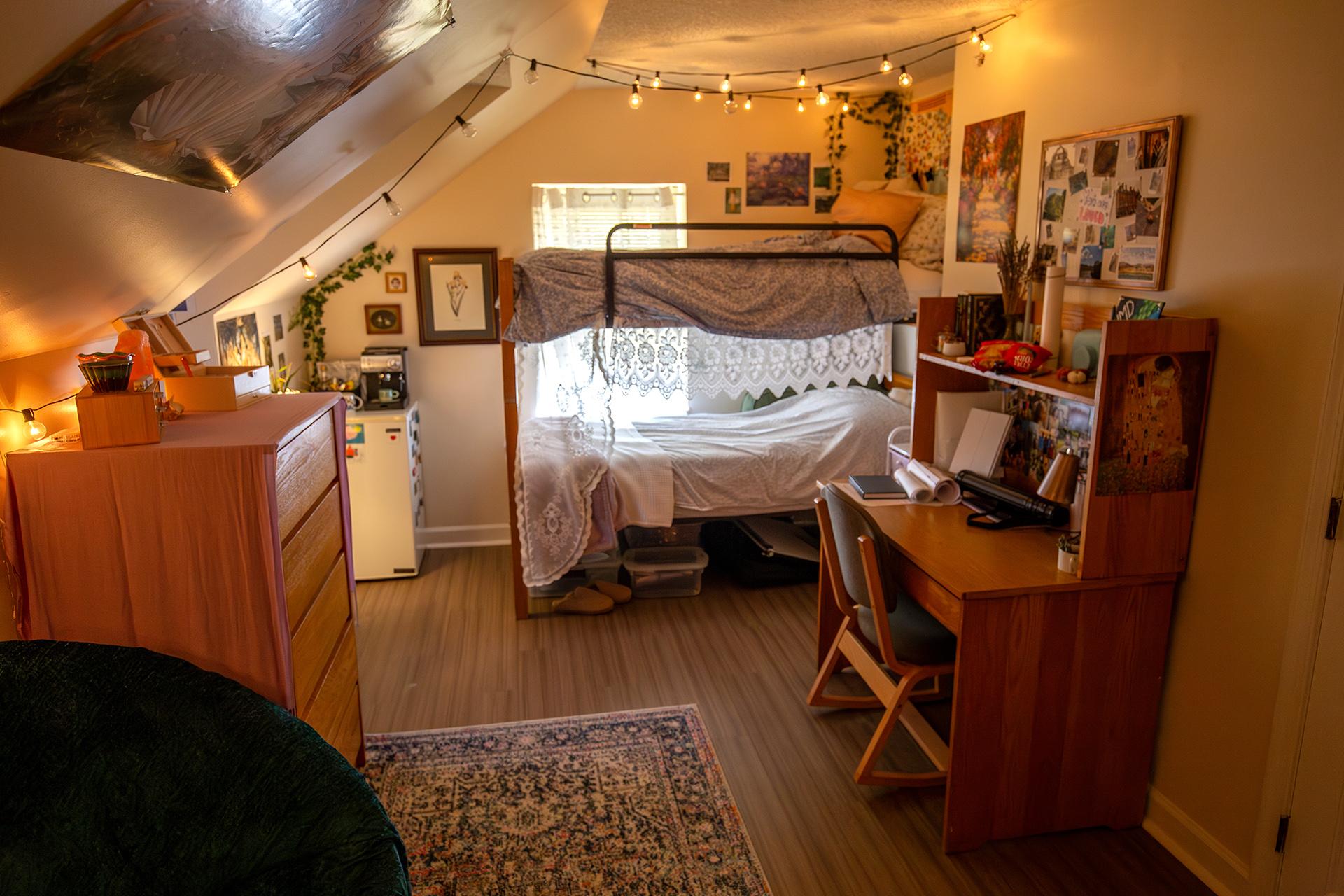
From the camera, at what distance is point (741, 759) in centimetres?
302

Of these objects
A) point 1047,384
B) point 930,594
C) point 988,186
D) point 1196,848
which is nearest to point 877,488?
A: point 930,594

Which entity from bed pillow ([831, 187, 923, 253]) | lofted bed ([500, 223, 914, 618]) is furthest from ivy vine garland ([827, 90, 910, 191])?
lofted bed ([500, 223, 914, 618])

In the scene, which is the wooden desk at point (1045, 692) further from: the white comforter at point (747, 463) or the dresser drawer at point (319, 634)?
the white comforter at point (747, 463)

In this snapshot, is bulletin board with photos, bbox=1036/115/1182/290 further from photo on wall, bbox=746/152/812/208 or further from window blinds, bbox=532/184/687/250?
window blinds, bbox=532/184/687/250

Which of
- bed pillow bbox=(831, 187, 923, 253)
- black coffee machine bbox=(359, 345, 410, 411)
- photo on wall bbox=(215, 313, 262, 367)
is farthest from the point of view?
black coffee machine bbox=(359, 345, 410, 411)

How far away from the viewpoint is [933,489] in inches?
126

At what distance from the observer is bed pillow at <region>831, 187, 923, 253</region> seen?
4.57 m

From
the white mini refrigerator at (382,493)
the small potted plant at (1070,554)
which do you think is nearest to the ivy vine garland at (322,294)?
the white mini refrigerator at (382,493)

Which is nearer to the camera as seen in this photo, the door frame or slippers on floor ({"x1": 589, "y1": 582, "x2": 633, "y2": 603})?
the door frame

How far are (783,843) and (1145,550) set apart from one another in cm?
133

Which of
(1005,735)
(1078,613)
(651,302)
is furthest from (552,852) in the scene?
(651,302)

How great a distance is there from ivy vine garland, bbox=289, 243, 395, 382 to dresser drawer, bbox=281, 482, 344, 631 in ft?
8.81

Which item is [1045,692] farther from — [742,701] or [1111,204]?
[1111,204]

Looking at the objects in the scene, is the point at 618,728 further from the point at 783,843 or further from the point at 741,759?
the point at 783,843
